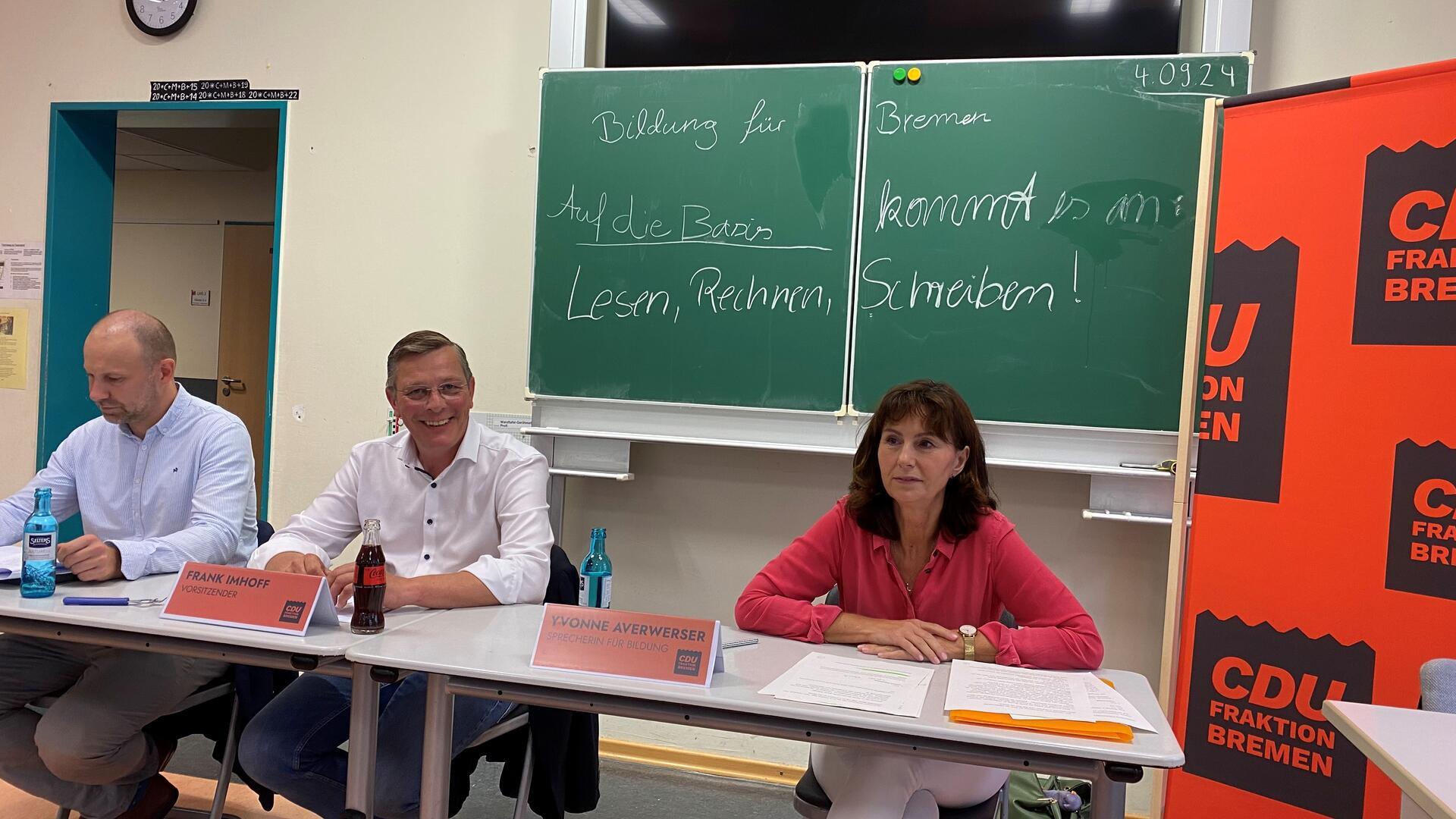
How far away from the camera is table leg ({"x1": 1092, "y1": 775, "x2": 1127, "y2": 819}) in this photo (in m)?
1.47

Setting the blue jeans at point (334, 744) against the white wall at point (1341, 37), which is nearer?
the blue jeans at point (334, 744)

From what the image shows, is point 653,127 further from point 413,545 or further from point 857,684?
point 857,684

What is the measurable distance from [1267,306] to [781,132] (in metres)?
1.44

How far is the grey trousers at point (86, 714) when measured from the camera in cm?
220

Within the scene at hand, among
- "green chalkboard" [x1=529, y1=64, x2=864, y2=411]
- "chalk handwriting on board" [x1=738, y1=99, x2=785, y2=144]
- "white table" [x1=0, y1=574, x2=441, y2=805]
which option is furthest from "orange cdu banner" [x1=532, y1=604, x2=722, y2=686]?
"chalk handwriting on board" [x1=738, y1=99, x2=785, y2=144]

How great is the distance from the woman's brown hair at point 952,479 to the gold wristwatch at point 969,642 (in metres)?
0.24

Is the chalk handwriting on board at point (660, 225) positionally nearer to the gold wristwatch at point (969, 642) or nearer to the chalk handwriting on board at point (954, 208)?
the chalk handwriting on board at point (954, 208)

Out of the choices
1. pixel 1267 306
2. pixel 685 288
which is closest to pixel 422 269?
pixel 685 288

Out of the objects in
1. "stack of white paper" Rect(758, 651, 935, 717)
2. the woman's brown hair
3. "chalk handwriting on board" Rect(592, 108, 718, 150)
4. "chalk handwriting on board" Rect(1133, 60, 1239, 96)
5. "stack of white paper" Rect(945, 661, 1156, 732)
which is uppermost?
"chalk handwriting on board" Rect(1133, 60, 1239, 96)

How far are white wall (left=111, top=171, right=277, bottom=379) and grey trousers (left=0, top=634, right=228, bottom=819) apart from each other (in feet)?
15.2

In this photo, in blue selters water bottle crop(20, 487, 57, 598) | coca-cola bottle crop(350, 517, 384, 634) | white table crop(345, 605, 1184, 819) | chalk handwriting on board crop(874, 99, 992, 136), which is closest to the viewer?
white table crop(345, 605, 1184, 819)

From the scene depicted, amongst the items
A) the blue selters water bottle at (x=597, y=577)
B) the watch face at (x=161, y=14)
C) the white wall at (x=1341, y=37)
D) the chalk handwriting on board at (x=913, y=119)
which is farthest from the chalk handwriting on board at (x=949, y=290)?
the watch face at (x=161, y=14)

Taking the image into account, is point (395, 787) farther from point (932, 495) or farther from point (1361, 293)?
point (1361, 293)

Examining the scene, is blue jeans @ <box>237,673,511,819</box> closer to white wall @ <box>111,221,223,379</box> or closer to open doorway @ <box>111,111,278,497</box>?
open doorway @ <box>111,111,278,497</box>
